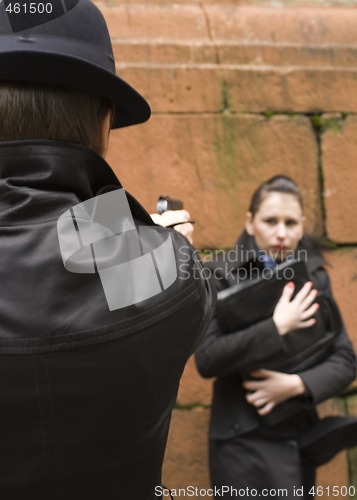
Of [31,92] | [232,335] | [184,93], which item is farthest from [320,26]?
[31,92]

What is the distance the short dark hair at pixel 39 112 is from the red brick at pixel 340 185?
9.02 ft

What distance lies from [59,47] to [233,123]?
2.53 metres

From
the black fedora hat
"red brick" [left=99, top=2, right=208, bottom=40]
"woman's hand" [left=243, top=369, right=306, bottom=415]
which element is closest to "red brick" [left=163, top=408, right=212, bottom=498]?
"woman's hand" [left=243, top=369, right=306, bottom=415]

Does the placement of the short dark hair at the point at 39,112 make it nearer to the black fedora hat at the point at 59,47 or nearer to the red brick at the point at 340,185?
the black fedora hat at the point at 59,47

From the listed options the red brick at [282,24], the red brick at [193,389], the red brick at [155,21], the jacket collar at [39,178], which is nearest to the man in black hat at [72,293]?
the jacket collar at [39,178]

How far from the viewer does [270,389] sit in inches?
108

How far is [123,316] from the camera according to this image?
1.25 m

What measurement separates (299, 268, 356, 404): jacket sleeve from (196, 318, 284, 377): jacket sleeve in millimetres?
179

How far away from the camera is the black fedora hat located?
1.27 m

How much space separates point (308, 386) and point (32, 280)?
5.84ft

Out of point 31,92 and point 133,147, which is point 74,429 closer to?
point 31,92

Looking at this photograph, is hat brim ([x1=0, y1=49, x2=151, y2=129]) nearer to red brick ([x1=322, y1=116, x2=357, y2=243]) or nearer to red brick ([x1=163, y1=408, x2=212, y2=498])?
red brick ([x1=163, y1=408, x2=212, y2=498])

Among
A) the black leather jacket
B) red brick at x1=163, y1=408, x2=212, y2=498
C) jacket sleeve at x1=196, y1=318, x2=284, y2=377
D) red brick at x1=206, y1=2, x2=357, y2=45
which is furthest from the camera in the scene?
red brick at x1=206, y1=2, x2=357, y2=45

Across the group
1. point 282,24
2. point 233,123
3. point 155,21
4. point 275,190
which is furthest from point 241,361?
point 282,24
